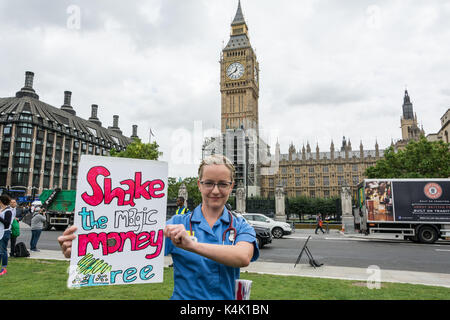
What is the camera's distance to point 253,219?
57.0ft

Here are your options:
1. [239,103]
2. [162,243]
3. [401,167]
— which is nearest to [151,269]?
[162,243]

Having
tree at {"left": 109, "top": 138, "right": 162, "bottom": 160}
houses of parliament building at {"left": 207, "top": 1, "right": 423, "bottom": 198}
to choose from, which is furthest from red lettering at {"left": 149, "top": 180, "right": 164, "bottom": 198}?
houses of parliament building at {"left": 207, "top": 1, "right": 423, "bottom": 198}

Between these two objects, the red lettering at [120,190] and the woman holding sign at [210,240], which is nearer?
the woman holding sign at [210,240]

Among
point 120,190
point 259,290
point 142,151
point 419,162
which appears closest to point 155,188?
point 120,190

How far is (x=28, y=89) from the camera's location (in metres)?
61.8

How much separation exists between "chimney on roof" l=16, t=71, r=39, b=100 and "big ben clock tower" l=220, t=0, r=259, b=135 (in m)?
44.3

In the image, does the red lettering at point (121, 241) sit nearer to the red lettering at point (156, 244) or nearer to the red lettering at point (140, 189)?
the red lettering at point (156, 244)

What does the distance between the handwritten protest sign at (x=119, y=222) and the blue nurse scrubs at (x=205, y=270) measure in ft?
0.80

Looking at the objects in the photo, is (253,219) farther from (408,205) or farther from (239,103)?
(239,103)

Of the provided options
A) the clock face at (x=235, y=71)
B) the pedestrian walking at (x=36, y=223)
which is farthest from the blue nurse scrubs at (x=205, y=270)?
the clock face at (x=235, y=71)

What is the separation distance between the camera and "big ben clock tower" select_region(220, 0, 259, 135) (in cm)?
7581

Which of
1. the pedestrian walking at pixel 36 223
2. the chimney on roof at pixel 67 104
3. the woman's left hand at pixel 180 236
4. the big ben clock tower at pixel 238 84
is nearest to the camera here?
the woman's left hand at pixel 180 236

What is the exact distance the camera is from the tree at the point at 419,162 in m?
29.1

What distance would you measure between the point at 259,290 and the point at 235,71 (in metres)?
77.9
